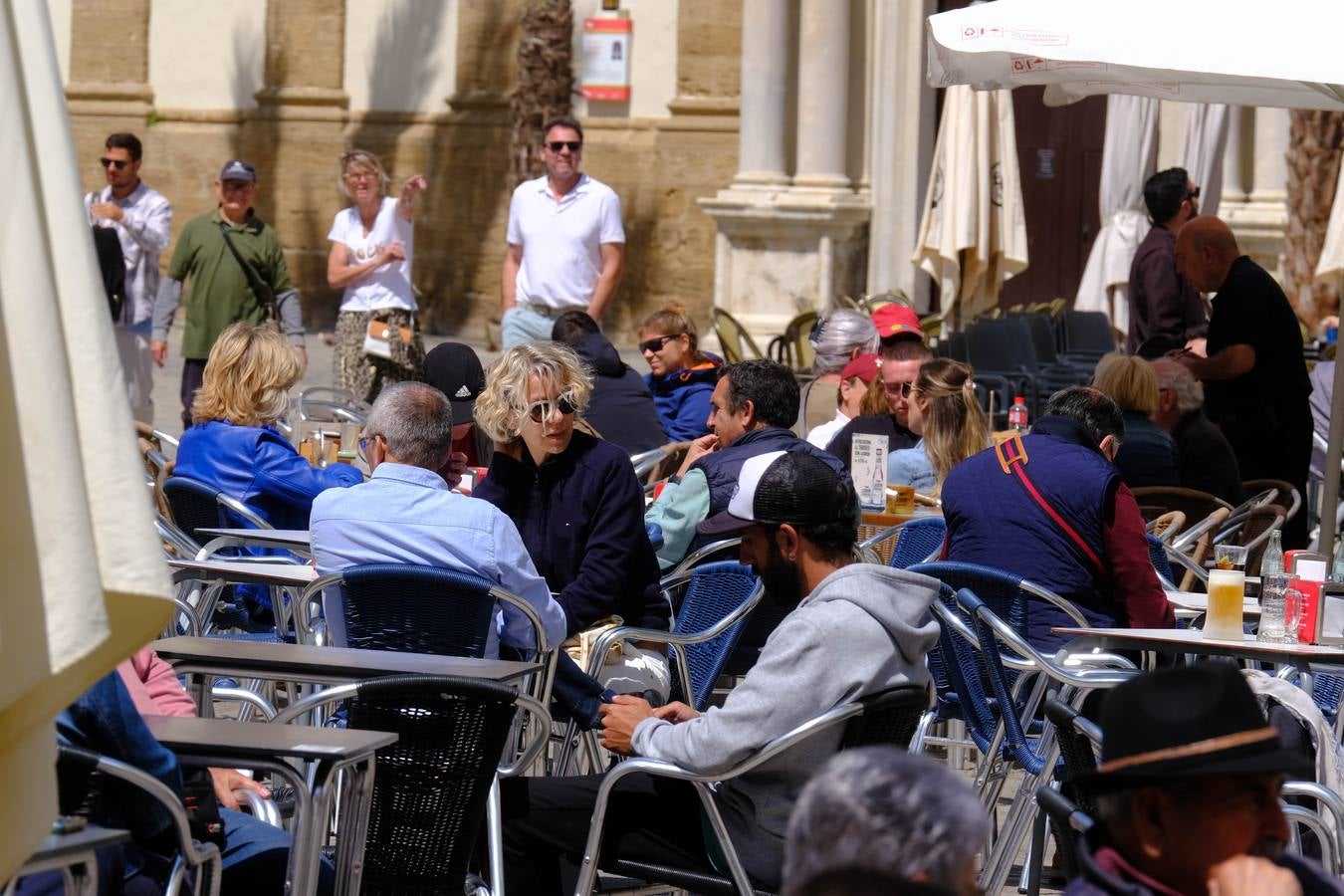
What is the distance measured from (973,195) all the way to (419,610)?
9160 millimetres

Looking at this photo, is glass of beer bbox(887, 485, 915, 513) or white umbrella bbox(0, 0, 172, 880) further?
glass of beer bbox(887, 485, 915, 513)

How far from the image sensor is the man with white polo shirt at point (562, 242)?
35.5ft

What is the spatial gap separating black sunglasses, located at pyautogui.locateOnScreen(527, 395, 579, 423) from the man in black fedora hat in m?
3.17

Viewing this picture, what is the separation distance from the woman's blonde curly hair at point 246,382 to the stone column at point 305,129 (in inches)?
623

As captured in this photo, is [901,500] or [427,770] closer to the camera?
[427,770]

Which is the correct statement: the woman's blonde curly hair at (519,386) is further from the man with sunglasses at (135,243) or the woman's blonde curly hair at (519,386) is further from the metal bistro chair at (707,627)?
the man with sunglasses at (135,243)

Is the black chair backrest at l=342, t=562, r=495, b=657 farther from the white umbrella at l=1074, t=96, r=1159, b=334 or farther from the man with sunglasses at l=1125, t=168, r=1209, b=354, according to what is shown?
the white umbrella at l=1074, t=96, r=1159, b=334

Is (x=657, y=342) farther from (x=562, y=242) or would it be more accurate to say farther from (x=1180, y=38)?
(x=1180, y=38)

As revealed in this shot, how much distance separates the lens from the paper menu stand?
7078 millimetres

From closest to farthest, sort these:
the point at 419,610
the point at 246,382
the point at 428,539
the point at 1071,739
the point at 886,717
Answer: the point at 1071,739 → the point at 886,717 → the point at 419,610 → the point at 428,539 → the point at 246,382

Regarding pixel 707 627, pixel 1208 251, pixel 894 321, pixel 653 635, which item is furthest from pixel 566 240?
pixel 653 635

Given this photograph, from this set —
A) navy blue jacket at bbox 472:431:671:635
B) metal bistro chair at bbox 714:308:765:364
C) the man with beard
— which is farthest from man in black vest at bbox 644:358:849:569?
metal bistro chair at bbox 714:308:765:364

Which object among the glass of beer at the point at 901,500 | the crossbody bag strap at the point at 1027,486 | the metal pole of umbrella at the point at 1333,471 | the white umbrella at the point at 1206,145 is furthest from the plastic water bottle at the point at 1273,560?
the white umbrella at the point at 1206,145

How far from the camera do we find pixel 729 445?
6.68 m
